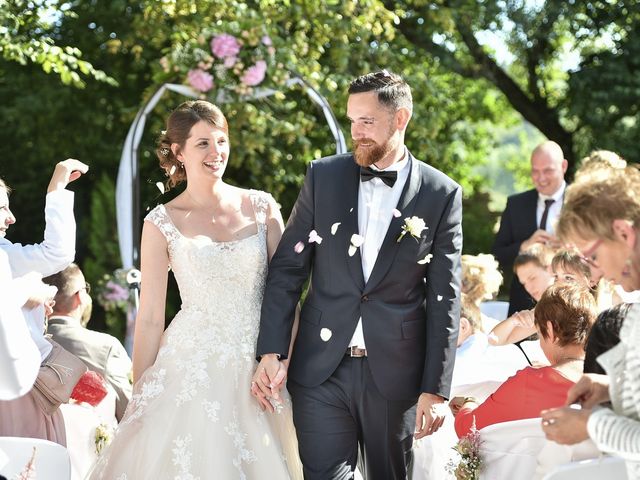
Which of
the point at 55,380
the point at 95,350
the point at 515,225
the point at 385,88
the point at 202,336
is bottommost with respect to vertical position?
the point at 95,350

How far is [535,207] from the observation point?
7500mm

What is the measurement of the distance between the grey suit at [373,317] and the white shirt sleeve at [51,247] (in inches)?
36.3

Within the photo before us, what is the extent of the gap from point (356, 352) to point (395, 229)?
532 mm

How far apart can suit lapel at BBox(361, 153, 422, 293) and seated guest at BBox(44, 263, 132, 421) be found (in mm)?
1957

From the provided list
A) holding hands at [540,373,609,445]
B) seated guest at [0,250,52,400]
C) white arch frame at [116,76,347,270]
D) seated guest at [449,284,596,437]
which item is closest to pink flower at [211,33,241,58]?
white arch frame at [116,76,347,270]

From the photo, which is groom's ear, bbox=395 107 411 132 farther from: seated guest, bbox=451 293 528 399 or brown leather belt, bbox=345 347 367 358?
seated guest, bbox=451 293 528 399

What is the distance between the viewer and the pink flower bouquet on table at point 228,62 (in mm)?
9227

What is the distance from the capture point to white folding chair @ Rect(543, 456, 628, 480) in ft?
10.4

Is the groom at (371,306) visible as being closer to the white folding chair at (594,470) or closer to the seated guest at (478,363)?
the seated guest at (478,363)

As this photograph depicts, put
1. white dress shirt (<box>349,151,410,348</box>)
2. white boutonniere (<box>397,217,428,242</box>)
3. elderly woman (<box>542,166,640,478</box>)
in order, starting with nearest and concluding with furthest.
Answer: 1. elderly woman (<box>542,166,640,478</box>)
2. white boutonniere (<box>397,217,428,242</box>)
3. white dress shirt (<box>349,151,410,348</box>)

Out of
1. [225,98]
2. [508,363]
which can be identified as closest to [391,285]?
[508,363]

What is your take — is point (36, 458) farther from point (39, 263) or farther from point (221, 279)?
point (221, 279)

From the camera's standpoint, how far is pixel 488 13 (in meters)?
12.6

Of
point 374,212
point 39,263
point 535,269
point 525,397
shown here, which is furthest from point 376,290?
point 535,269
